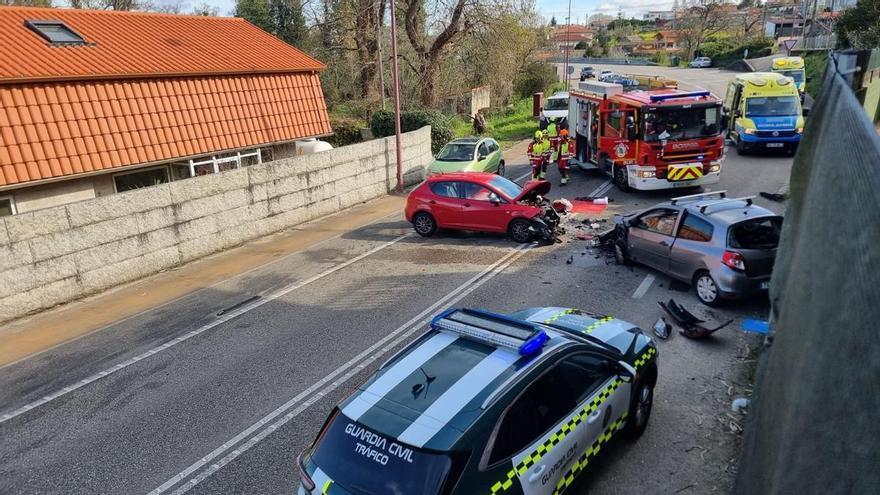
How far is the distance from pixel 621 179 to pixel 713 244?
806 centimetres

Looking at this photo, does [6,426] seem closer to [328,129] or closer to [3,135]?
[3,135]

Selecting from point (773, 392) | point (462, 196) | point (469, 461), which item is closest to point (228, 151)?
point (462, 196)

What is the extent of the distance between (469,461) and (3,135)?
11.7 meters

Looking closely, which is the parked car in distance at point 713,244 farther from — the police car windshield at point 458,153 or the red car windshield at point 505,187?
the police car windshield at point 458,153

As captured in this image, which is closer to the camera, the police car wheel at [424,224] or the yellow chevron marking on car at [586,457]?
the yellow chevron marking on car at [586,457]

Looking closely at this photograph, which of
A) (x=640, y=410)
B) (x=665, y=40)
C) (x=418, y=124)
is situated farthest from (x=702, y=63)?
(x=640, y=410)

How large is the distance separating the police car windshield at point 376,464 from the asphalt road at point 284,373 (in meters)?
1.93

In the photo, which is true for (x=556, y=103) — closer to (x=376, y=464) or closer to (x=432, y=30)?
(x=432, y=30)

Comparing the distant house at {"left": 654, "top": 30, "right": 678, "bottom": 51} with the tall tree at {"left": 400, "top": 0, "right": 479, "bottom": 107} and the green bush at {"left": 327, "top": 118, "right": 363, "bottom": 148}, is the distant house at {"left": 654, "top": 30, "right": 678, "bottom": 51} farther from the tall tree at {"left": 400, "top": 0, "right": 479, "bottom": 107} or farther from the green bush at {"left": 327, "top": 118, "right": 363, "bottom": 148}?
the green bush at {"left": 327, "top": 118, "right": 363, "bottom": 148}

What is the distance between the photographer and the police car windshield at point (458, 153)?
59.6ft

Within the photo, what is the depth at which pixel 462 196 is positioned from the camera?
44.1 ft

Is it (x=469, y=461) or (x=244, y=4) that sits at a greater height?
(x=244, y=4)

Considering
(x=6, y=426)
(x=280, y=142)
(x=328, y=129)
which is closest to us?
(x=6, y=426)

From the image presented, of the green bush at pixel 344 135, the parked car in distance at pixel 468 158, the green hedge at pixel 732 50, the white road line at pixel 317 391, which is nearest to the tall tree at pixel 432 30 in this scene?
the green bush at pixel 344 135
